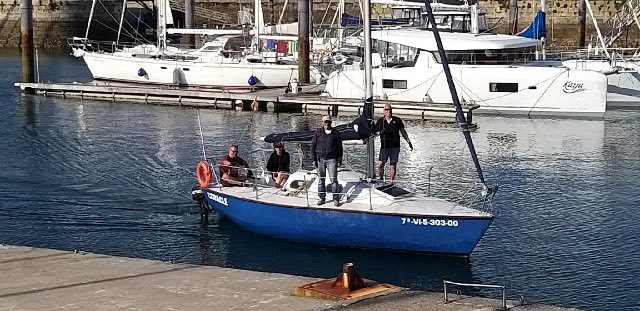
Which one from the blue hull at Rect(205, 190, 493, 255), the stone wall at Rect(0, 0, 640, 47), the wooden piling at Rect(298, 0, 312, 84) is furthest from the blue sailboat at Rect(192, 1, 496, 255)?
A: the stone wall at Rect(0, 0, 640, 47)

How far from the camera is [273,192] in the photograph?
22.7m

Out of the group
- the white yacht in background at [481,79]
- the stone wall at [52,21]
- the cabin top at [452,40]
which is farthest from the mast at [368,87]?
the stone wall at [52,21]

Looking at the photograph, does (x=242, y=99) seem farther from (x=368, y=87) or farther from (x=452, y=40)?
(x=368, y=87)

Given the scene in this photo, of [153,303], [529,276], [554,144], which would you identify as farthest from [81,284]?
[554,144]

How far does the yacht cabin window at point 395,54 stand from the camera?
142 ft

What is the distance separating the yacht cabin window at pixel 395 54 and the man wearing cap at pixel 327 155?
71.7 feet

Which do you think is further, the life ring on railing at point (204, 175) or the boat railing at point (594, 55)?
the boat railing at point (594, 55)

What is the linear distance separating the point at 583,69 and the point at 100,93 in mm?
19951

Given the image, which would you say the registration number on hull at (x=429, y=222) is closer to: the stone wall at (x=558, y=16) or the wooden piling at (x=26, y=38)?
the wooden piling at (x=26, y=38)

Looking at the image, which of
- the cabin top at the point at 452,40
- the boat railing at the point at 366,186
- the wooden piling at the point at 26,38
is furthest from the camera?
the wooden piling at the point at 26,38

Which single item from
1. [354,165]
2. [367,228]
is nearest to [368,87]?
[367,228]

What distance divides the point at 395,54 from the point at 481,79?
11.5 ft

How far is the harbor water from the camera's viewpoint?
68.6 ft

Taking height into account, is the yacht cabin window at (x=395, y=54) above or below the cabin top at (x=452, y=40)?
below
